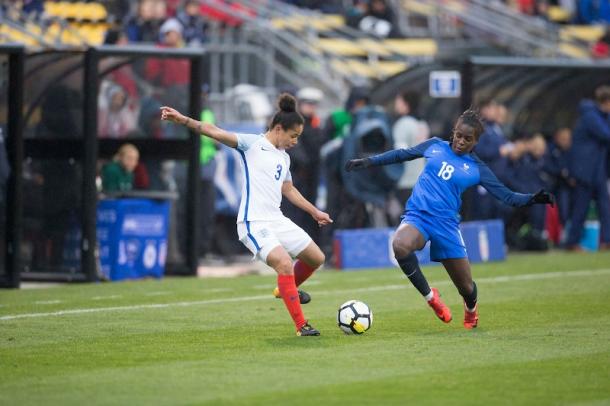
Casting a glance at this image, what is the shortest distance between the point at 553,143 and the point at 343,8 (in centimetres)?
829

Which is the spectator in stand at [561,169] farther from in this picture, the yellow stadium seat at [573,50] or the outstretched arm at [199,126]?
the outstretched arm at [199,126]

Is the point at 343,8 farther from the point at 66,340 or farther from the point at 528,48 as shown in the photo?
the point at 66,340

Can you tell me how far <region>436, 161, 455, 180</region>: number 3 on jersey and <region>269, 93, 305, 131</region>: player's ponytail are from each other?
4.53ft

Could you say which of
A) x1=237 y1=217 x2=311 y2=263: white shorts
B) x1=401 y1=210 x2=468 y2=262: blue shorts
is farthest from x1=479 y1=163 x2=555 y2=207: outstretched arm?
x1=237 y1=217 x2=311 y2=263: white shorts

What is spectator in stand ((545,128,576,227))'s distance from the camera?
989 inches

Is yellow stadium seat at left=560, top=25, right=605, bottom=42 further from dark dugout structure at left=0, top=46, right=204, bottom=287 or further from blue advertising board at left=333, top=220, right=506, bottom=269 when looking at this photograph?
dark dugout structure at left=0, top=46, right=204, bottom=287

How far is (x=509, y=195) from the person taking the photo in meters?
12.5

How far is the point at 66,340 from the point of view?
12.0 m

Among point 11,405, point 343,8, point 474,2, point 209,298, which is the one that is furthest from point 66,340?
point 474,2

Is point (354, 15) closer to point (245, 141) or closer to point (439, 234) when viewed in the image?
point (439, 234)

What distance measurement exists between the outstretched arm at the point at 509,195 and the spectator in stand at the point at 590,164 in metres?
11.6

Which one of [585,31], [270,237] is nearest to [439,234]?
[270,237]

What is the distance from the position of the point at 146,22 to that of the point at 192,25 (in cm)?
115

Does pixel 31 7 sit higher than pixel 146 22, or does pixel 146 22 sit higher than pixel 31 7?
pixel 31 7
